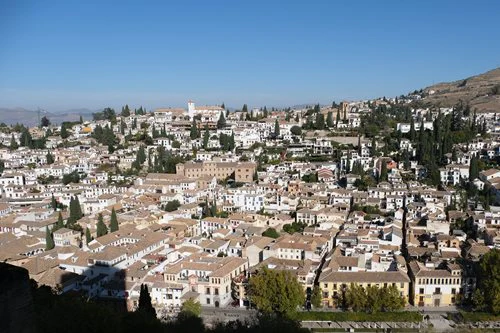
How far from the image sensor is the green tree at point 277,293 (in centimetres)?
1214

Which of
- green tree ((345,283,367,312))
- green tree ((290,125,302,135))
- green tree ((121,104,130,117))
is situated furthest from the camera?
green tree ((121,104,130,117))

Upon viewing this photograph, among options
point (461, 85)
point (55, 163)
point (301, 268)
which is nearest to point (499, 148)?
point (301, 268)

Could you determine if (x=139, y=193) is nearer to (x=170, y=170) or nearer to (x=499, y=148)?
(x=170, y=170)

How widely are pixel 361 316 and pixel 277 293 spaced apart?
2.26 metres

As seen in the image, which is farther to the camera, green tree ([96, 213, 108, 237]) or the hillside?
the hillside

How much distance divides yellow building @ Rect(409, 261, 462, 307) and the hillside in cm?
4019

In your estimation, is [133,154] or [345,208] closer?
[345,208]

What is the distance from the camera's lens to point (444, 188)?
2244 centimetres

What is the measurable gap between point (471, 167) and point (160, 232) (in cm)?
1511

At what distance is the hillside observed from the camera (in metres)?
51.7

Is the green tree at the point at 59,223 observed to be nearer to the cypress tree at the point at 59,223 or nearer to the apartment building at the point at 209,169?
the cypress tree at the point at 59,223

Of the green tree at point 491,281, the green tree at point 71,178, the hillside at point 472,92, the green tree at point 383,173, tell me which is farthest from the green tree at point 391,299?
the hillside at point 472,92

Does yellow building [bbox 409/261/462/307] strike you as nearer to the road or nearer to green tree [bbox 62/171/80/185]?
the road

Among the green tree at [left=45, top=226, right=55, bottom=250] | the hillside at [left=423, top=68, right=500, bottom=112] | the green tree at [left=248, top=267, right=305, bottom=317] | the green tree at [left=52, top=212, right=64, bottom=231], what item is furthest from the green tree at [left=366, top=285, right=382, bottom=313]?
the hillside at [left=423, top=68, right=500, bottom=112]
